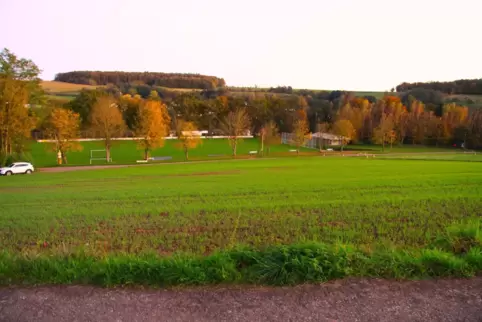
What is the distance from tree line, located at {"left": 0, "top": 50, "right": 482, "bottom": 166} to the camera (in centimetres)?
5038

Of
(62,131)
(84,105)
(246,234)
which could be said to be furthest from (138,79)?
(246,234)

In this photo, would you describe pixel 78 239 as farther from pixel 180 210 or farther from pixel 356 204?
pixel 356 204

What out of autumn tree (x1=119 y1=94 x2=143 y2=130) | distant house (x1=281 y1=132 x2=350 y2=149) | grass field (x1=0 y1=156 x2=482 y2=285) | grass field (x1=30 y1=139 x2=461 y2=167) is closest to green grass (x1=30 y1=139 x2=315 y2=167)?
grass field (x1=30 y1=139 x2=461 y2=167)

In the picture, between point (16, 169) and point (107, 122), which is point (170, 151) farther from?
point (16, 169)

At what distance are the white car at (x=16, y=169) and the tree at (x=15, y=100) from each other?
6612mm

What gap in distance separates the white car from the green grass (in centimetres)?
1582

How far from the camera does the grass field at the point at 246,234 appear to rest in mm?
5906

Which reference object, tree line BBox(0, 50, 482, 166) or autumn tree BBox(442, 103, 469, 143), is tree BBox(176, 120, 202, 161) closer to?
tree line BBox(0, 50, 482, 166)

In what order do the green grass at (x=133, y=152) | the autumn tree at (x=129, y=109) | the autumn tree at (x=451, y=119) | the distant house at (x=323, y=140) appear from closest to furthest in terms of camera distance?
the green grass at (x=133, y=152) → the distant house at (x=323, y=140) → the autumn tree at (x=451, y=119) → the autumn tree at (x=129, y=109)

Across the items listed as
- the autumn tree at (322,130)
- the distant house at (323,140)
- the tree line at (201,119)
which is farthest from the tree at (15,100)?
the autumn tree at (322,130)

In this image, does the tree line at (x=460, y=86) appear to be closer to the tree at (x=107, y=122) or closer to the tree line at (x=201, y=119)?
the tree line at (x=201, y=119)

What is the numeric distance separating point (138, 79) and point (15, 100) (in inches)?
5124

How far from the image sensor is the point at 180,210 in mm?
14922

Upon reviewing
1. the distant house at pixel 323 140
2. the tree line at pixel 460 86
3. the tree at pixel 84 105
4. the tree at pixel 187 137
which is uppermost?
the tree line at pixel 460 86
